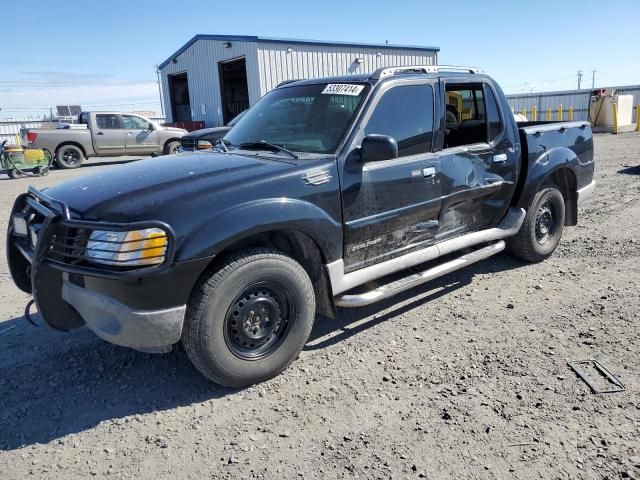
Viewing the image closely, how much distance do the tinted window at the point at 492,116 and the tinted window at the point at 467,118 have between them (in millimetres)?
51

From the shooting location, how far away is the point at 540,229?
17.6 ft

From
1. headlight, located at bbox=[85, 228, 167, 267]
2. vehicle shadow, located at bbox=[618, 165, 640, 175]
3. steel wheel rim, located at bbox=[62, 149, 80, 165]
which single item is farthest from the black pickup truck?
steel wheel rim, located at bbox=[62, 149, 80, 165]

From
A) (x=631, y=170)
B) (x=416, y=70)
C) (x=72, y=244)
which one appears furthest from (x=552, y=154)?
(x=631, y=170)

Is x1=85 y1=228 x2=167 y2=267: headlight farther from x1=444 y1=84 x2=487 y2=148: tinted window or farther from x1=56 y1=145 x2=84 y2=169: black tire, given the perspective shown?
x1=56 y1=145 x2=84 y2=169: black tire

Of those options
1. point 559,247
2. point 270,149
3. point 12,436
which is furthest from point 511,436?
point 559,247

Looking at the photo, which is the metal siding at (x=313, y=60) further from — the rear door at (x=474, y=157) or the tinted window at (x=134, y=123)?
the rear door at (x=474, y=157)

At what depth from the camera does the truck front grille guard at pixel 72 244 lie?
2668mm

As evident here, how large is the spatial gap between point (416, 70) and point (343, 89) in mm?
708

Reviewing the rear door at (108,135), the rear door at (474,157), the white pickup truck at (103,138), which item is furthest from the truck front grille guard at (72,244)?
the rear door at (108,135)

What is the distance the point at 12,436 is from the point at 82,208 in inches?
51.6

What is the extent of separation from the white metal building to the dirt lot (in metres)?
17.8

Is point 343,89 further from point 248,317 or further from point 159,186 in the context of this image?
point 248,317

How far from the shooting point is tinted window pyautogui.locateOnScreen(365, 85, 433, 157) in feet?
12.4

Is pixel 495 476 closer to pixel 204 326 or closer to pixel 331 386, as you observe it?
pixel 331 386
